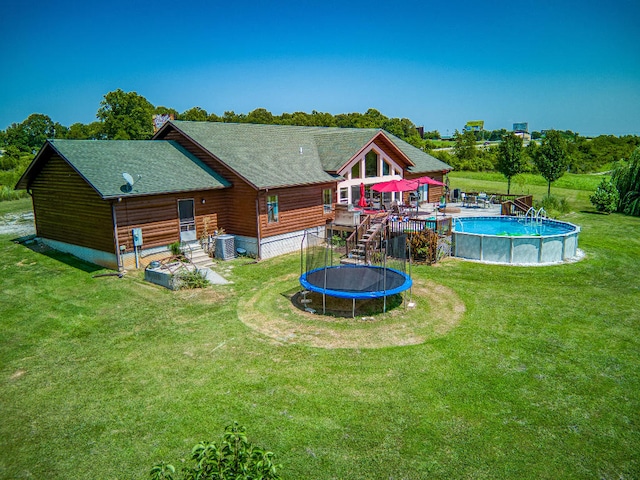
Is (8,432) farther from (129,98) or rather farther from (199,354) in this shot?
(129,98)

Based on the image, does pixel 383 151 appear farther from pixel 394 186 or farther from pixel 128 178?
pixel 128 178

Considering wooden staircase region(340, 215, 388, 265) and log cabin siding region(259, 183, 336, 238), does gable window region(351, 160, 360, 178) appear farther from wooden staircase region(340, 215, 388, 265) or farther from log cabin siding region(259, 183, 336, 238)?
wooden staircase region(340, 215, 388, 265)

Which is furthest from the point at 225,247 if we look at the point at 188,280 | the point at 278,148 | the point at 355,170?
the point at 355,170

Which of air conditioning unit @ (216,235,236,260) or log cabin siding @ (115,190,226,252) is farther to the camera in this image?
air conditioning unit @ (216,235,236,260)

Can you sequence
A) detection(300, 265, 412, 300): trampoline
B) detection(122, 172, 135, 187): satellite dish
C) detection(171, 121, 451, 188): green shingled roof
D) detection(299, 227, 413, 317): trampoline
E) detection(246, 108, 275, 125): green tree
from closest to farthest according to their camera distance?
1. detection(300, 265, 412, 300): trampoline
2. detection(299, 227, 413, 317): trampoline
3. detection(122, 172, 135, 187): satellite dish
4. detection(171, 121, 451, 188): green shingled roof
5. detection(246, 108, 275, 125): green tree

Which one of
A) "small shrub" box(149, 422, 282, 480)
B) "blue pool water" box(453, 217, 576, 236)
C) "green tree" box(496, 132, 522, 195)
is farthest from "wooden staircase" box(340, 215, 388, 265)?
"green tree" box(496, 132, 522, 195)

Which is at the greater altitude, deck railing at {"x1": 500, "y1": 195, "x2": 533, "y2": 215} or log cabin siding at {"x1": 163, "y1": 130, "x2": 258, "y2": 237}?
log cabin siding at {"x1": 163, "y1": 130, "x2": 258, "y2": 237}

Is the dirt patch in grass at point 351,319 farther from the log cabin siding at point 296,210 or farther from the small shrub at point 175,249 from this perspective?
the log cabin siding at point 296,210
